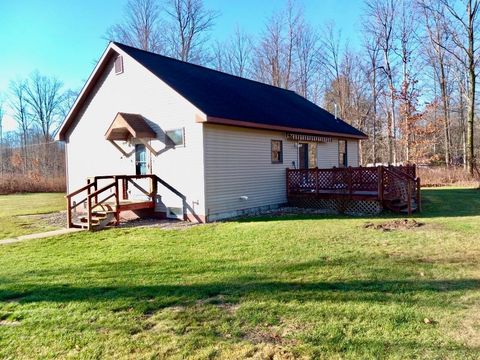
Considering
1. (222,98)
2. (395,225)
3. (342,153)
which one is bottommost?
(395,225)

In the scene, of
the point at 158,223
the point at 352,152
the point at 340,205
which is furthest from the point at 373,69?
the point at 158,223

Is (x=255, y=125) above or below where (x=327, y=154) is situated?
above

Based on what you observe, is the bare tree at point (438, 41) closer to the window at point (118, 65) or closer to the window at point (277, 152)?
the window at point (277, 152)

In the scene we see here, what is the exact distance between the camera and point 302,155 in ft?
48.5

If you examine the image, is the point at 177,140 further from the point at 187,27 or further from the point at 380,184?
the point at 187,27

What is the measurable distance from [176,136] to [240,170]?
87.5 inches

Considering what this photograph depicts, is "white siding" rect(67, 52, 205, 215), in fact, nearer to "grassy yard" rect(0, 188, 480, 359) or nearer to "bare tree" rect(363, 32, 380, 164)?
"grassy yard" rect(0, 188, 480, 359)

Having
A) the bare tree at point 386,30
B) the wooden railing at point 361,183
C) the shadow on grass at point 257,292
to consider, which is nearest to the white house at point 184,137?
the wooden railing at point 361,183

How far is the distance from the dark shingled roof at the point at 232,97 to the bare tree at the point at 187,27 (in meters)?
15.2

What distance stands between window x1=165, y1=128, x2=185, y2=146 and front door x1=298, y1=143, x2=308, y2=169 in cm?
539

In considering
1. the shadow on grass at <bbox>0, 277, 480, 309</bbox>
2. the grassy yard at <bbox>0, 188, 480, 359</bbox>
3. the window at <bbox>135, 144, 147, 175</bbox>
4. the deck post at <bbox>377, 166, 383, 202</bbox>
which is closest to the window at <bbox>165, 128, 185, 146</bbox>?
the window at <bbox>135, 144, 147, 175</bbox>

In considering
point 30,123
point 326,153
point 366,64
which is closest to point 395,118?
point 366,64

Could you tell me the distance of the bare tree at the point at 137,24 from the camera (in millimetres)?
30922

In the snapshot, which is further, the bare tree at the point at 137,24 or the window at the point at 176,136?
the bare tree at the point at 137,24
